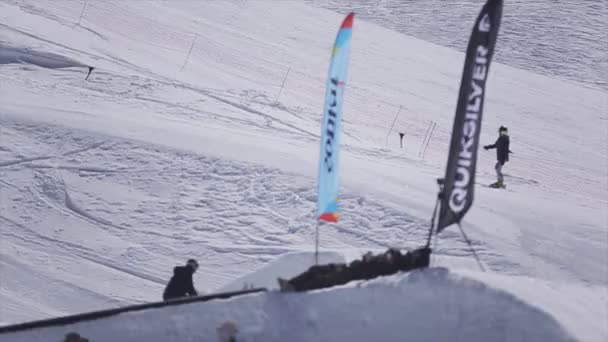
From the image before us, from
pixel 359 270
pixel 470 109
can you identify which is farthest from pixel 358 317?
pixel 470 109

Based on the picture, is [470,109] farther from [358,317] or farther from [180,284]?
[180,284]

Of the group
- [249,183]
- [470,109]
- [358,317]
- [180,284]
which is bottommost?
[358,317]

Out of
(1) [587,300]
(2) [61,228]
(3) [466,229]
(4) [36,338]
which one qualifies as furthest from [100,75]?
(1) [587,300]

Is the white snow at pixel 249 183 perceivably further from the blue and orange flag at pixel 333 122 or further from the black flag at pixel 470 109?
the blue and orange flag at pixel 333 122

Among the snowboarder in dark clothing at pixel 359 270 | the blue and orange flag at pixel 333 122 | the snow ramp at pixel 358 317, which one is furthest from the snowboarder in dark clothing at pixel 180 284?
the blue and orange flag at pixel 333 122

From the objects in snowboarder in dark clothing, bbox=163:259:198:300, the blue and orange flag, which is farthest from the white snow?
the blue and orange flag

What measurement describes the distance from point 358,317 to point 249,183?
7.16 m

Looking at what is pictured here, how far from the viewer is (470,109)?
33.0ft

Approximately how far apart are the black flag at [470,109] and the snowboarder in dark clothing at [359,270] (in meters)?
0.77

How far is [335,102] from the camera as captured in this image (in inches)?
412

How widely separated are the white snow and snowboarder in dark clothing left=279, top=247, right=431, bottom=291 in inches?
8.1

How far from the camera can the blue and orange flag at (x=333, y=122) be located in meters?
10.4

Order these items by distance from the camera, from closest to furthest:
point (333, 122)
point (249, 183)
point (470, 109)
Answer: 1. point (470, 109)
2. point (333, 122)
3. point (249, 183)

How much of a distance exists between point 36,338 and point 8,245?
450 cm
